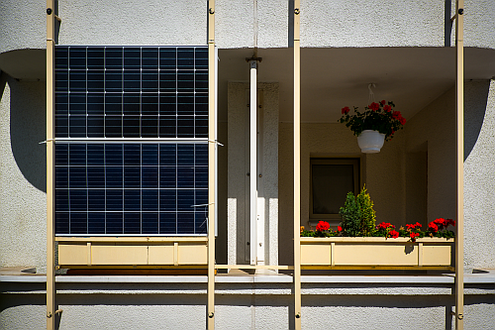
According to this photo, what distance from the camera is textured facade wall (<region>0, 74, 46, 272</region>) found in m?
6.42

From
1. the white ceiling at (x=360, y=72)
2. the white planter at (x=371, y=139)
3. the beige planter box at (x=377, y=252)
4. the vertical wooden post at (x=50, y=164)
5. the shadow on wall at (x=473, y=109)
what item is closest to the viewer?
the vertical wooden post at (x=50, y=164)

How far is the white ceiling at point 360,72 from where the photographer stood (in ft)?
19.2

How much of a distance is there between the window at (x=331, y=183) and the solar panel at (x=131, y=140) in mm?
5361

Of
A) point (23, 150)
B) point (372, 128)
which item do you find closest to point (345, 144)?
point (372, 128)

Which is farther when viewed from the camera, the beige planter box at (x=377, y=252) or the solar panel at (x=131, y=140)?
the beige planter box at (x=377, y=252)

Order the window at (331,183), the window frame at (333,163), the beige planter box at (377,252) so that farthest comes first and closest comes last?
the window at (331,183) < the window frame at (333,163) < the beige planter box at (377,252)

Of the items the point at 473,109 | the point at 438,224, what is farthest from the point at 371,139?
the point at 438,224

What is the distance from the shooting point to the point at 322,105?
8.67 m

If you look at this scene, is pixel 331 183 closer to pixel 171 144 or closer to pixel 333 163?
pixel 333 163

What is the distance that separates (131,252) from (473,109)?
5377 millimetres

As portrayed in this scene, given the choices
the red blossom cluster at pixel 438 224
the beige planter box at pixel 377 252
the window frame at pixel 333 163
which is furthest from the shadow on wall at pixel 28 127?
the window frame at pixel 333 163

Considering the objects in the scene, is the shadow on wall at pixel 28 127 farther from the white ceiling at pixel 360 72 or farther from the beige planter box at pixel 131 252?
the white ceiling at pixel 360 72

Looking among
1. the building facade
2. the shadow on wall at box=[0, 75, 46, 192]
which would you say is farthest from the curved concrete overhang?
Answer: the shadow on wall at box=[0, 75, 46, 192]

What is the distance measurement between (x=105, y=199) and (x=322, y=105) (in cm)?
486
